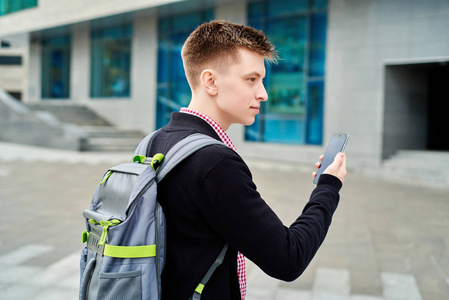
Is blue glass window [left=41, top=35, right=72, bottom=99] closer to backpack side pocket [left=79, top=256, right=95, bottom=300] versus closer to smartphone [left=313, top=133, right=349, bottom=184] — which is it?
smartphone [left=313, top=133, right=349, bottom=184]

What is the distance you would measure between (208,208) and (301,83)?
48.3 ft

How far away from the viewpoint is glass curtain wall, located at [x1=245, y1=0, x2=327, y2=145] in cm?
1512

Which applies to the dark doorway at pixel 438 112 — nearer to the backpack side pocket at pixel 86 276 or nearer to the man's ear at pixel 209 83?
the man's ear at pixel 209 83

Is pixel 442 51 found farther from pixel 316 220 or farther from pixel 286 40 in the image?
pixel 316 220

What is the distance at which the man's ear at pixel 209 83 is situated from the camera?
1576mm

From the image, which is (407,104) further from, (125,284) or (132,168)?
(125,284)

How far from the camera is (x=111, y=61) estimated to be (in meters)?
22.4

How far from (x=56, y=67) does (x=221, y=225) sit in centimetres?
2629

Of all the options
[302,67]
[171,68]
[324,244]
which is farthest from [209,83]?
[171,68]

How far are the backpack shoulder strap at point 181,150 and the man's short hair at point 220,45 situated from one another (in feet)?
1.00

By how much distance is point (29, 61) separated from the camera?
2650 centimetres

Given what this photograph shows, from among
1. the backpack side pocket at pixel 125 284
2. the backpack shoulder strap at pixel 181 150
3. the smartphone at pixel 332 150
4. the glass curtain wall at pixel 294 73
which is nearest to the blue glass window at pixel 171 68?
the glass curtain wall at pixel 294 73

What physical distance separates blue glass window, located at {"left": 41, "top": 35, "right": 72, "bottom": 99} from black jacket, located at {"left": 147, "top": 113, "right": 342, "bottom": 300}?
25.0 meters

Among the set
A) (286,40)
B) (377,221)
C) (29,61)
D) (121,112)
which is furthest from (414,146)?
(29,61)
